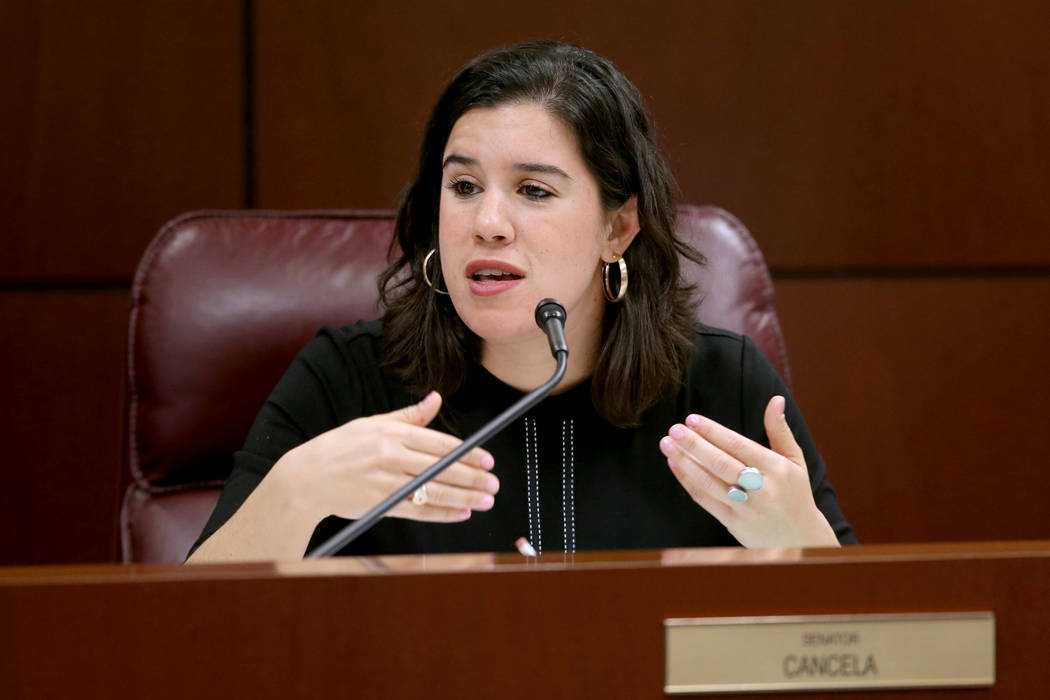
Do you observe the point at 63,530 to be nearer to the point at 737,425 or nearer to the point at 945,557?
the point at 737,425

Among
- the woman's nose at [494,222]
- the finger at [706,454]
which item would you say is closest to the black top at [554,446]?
the woman's nose at [494,222]

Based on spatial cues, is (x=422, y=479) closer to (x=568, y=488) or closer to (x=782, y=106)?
(x=568, y=488)

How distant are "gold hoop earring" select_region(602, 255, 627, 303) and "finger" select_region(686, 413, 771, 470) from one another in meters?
0.38

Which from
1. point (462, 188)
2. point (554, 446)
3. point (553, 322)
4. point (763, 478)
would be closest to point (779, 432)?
point (763, 478)

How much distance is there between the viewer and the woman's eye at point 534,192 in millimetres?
1255

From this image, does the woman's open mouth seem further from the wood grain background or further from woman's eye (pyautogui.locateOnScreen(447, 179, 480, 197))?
the wood grain background

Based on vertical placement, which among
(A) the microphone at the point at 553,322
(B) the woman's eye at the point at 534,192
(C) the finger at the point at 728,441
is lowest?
(C) the finger at the point at 728,441

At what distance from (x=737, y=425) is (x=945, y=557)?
77 centimetres

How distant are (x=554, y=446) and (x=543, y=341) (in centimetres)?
13

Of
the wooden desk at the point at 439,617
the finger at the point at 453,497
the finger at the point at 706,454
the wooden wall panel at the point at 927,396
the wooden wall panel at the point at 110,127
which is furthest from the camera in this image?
the wooden wall panel at the point at 927,396

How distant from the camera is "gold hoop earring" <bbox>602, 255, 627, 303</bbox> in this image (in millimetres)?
1345

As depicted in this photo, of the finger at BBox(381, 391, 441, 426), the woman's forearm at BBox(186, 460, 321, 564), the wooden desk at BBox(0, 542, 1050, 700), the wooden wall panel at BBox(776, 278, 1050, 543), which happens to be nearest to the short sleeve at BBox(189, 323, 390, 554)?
the woman's forearm at BBox(186, 460, 321, 564)

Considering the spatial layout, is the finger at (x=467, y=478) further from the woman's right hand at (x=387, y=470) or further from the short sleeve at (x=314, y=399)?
the short sleeve at (x=314, y=399)

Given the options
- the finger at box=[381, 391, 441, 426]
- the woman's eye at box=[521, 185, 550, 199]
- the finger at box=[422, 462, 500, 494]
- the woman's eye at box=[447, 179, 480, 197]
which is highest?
the woman's eye at box=[447, 179, 480, 197]
